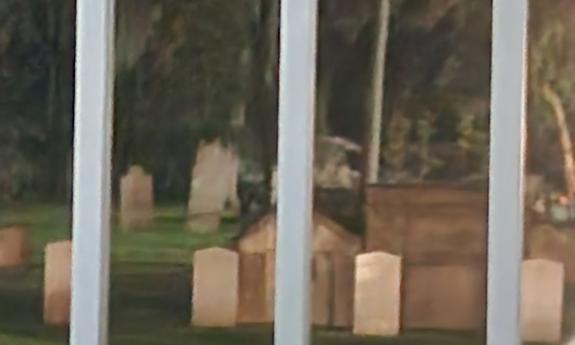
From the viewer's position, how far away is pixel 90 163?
0.88 meters

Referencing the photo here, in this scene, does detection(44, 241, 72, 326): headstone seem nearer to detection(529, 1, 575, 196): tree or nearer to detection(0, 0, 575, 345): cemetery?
detection(0, 0, 575, 345): cemetery

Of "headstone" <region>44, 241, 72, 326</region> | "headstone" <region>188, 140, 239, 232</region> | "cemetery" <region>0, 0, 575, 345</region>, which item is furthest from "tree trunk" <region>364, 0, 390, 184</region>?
"headstone" <region>44, 241, 72, 326</region>

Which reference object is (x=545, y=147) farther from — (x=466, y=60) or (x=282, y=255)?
(x=282, y=255)

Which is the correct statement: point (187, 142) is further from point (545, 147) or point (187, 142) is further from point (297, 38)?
point (545, 147)

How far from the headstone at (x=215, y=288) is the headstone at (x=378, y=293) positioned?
0.09 metres

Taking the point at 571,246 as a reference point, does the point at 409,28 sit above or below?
above

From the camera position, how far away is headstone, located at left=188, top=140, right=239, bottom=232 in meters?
0.91

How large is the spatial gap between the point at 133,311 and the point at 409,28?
0.30 m

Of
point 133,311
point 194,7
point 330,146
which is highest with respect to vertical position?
point 194,7

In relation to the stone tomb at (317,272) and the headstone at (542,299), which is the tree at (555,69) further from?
the stone tomb at (317,272)

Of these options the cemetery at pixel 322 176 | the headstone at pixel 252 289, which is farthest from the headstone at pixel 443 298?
the headstone at pixel 252 289

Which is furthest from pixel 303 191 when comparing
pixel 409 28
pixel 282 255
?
pixel 409 28

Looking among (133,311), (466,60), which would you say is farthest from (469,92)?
(133,311)

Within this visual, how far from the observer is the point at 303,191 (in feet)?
2.82
